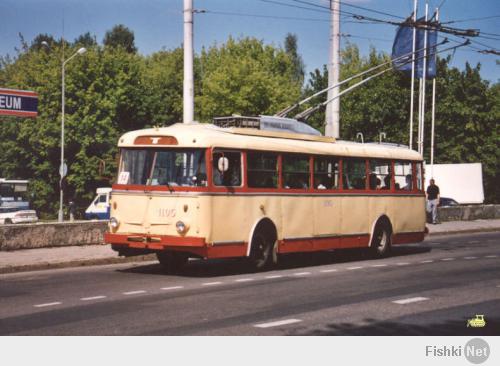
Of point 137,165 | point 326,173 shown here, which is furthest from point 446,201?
point 137,165

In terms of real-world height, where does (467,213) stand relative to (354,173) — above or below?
below

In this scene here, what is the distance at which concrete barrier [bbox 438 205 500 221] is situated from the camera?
39.9 metres

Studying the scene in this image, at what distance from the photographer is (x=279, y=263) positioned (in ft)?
63.1

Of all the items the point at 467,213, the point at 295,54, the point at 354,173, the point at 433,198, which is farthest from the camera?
the point at 295,54

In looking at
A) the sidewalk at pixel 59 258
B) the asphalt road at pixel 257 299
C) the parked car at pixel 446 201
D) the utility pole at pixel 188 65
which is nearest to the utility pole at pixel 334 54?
the utility pole at pixel 188 65

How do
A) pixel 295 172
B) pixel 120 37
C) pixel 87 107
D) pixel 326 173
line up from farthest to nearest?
1. pixel 120 37
2. pixel 87 107
3. pixel 326 173
4. pixel 295 172

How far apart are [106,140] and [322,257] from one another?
138 ft

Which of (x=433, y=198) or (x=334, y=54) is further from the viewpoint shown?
(x=433, y=198)

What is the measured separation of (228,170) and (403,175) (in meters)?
7.55

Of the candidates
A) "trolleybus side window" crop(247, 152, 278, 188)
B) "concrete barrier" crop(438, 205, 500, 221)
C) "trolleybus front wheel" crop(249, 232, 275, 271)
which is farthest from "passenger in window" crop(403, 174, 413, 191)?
"concrete barrier" crop(438, 205, 500, 221)

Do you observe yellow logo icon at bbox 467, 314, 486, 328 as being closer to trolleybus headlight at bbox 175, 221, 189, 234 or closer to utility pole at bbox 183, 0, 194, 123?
trolleybus headlight at bbox 175, 221, 189, 234

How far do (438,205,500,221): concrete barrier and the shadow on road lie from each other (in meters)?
15.9

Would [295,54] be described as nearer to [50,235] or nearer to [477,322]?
[50,235]

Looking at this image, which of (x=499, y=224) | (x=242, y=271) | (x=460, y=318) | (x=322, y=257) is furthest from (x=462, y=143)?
(x=460, y=318)
